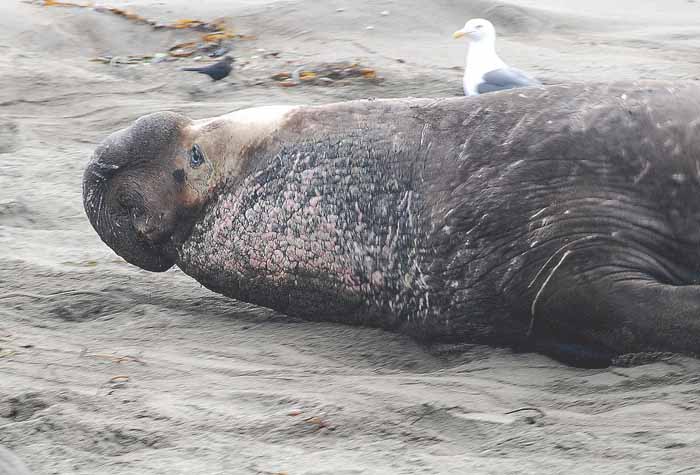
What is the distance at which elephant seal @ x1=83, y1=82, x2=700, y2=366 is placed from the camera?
383 cm

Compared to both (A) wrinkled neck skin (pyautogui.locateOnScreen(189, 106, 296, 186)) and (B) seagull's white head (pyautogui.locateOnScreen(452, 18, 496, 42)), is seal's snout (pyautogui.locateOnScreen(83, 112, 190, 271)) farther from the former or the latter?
(B) seagull's white head (pyautogui.locateOnScreen(452, 18, 496, 42))

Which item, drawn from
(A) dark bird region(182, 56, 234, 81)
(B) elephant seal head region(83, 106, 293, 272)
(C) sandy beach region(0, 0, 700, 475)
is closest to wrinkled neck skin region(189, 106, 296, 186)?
(B) elephant seal head region(83, 106, 293, 272)

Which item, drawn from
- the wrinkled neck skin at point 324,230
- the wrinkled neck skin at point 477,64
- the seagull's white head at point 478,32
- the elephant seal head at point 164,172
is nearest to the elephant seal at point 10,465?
the wrinkled neck skin at point 324,230

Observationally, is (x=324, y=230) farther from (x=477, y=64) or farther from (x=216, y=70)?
(x=216, y=70)

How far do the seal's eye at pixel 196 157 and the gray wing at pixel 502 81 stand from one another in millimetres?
2588

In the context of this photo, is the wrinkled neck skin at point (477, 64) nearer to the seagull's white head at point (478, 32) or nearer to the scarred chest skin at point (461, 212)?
the seagull's white head at point (478, 32)

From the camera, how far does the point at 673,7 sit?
10.3 metres

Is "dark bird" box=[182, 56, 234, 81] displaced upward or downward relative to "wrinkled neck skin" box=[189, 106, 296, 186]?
downward

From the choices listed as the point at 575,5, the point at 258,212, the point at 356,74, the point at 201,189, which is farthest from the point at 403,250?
the point at 575,5

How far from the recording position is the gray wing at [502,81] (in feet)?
22.5

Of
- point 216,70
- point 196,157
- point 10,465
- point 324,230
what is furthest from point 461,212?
point 216,70

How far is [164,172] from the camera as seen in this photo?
463 centimetres

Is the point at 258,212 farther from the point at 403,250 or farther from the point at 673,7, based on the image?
the point at 673,7

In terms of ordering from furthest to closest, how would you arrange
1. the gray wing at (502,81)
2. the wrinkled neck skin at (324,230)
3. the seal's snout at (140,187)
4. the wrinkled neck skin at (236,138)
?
the gray wing at (502,81) < the seal's snout at (140,187) < the wrinkled neck skin at (236,138) < the wrinkled neck skin at (324,230)
